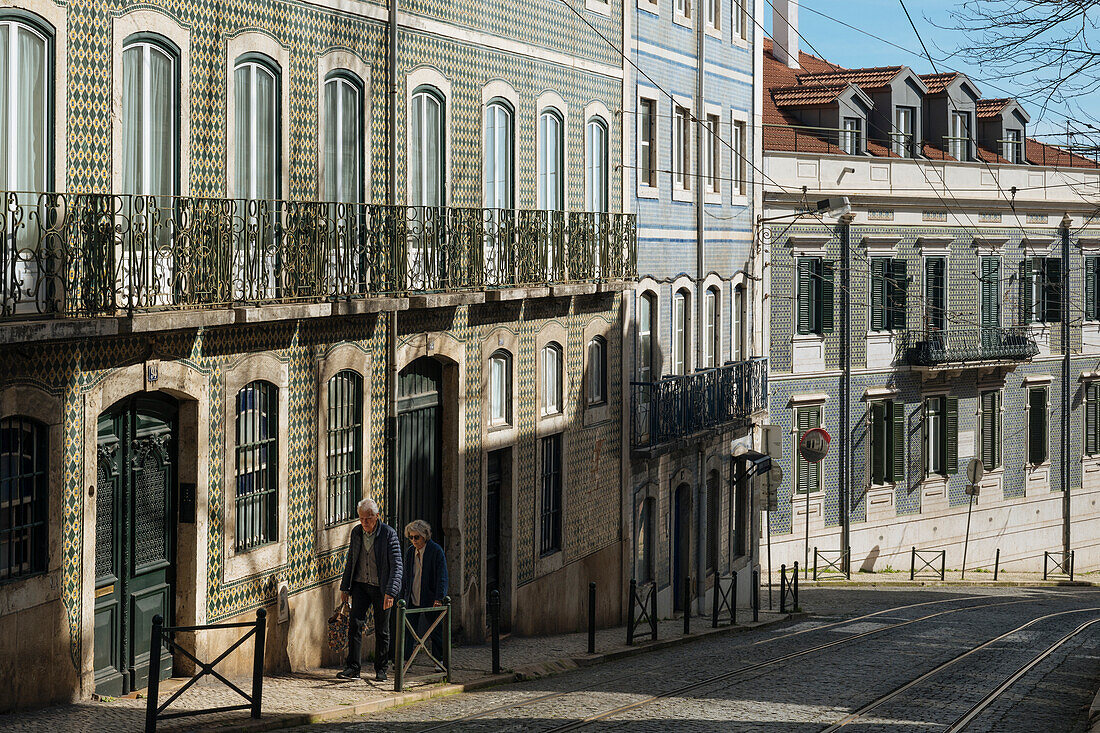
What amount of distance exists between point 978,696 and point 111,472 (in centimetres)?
853

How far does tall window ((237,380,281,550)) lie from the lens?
45.0 ft

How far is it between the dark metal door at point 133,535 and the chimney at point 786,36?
28198 mm

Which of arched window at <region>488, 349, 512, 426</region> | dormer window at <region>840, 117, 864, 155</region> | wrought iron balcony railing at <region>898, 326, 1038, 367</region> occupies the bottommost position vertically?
arched window at <region>488, 349, 512, 426</region>

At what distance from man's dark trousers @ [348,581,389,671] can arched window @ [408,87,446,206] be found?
16.2 feet

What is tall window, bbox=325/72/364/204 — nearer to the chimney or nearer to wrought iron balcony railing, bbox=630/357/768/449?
wrought iron balcony railing, bbox=630/357/768/449

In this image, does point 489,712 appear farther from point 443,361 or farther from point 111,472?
point 443,361

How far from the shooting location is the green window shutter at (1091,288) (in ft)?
127

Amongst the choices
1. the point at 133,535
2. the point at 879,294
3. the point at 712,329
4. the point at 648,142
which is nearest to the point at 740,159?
the point at 712,329

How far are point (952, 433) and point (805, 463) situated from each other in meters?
5.08

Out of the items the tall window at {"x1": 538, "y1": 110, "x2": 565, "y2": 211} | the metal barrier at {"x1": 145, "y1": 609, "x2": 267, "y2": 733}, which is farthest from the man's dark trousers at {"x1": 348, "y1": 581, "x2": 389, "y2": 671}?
the tall window at {"x1": 538, "y1": 110, "x2": 565, "y2": 211}

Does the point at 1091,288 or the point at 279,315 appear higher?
the point at 1091,288

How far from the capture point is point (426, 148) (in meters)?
17.2

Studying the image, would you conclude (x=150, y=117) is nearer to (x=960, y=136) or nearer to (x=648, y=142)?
(x=648, y=142)

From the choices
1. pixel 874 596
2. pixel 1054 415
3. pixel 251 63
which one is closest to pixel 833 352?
pixel 874 596
